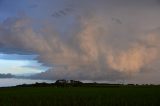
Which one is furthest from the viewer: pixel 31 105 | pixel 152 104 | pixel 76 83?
pixel 76 83

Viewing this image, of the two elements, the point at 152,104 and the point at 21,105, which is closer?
the point at 152,104

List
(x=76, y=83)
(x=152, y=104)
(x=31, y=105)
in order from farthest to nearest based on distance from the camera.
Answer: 1. (x=76, y=83)
2. (x=31, y=105)
3. (x=152, y=104)

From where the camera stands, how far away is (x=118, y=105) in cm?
3325

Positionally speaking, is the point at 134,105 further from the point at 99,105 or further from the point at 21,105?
the point at 21,105

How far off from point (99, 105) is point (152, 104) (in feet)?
15.4

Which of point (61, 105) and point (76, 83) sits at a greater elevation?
point (76, 83)

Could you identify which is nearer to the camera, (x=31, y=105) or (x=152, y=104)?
(x=152, y=104)

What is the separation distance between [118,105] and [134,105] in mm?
1426

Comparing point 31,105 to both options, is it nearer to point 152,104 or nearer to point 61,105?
point 61,105

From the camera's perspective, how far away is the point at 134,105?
3300 centimetres

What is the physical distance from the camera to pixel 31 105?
34.8 metres

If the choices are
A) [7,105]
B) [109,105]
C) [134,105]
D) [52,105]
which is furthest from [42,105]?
[134,105]

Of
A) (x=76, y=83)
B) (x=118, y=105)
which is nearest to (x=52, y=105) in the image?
(x=118, y=105)

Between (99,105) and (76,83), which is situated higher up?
(76,83)
